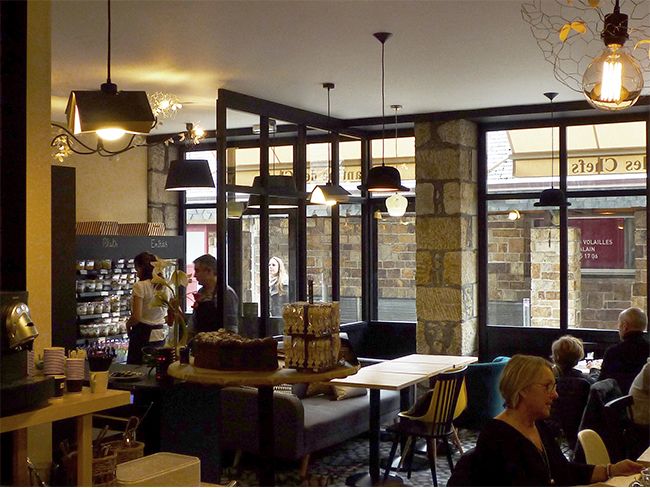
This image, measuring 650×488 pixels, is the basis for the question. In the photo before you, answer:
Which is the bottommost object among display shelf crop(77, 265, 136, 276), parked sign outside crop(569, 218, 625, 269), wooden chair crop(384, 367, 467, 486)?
wooden chair crop(384, 367, 467, 486)

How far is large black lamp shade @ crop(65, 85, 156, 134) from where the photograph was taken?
10.9 feet

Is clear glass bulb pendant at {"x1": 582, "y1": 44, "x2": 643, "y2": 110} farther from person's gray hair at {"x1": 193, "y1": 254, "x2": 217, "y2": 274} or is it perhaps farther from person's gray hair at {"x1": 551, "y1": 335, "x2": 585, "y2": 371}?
person's gray hair at {"x1": 193, "y1": 254, "x2": 217, "y2": 274}

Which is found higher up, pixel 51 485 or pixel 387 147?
pixel 387 147

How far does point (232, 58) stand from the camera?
5.56m

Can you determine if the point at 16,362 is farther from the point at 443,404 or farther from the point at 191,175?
the point at 191,175

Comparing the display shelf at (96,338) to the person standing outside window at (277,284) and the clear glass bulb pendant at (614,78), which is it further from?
the clear glass bulb pendant at (614,78)

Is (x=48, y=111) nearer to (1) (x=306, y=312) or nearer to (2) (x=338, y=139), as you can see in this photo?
(1) (x=306, y=312)

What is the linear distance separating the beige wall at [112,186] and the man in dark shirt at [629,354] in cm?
550

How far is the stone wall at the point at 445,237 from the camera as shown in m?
7.86

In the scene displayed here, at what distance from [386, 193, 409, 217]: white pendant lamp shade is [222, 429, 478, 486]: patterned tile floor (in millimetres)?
2468

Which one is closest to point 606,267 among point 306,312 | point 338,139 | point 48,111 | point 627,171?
point 627,171

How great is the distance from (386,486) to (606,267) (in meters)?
3.48

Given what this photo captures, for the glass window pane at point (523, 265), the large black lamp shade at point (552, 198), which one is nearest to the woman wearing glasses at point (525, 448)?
the large black lamp shade at point (552, 198)

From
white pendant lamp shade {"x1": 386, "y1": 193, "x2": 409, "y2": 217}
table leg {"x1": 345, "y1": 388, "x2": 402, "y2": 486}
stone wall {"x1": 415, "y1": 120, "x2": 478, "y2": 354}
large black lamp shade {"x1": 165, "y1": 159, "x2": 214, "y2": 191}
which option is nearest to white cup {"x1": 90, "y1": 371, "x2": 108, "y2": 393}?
table leg {"x1": 345, "y1": 388, "x2": 402, "y2": 486}
